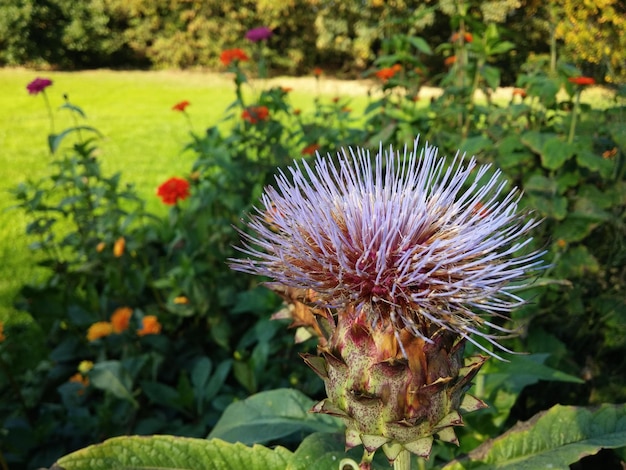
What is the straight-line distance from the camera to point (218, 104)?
28.2ft

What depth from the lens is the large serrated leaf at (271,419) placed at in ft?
3.76

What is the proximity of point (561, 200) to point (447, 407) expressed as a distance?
1.01 meters

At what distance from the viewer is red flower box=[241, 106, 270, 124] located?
2.22 meters

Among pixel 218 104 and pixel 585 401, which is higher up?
pixel 218 104

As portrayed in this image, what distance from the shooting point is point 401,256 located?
0.85 m

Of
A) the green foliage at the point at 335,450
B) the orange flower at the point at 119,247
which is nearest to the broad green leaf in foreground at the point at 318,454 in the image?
the green foliage at the point at 335,450

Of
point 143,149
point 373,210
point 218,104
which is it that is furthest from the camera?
point 218,104

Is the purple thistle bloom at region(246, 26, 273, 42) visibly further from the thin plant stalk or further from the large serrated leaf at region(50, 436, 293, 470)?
the large serrated leaf at region(50, 436, 293, 470)

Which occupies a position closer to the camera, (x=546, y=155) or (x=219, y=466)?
(x=219, y=466)

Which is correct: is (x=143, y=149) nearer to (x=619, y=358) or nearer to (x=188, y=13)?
(x=619, y=358)

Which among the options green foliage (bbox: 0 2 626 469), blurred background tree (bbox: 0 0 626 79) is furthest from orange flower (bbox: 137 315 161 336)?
blurred background tree (bbox: 0 0 626 79)

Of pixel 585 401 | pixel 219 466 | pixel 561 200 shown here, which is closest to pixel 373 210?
pixel 219 466

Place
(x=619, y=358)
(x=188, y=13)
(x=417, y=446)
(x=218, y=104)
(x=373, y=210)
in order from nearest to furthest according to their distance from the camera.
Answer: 1. (x=417, y=446)
2. (x=373, y=210)
3. (x=619, y=358)
4. (x=218, y=104)
5. (x=188, y=13)

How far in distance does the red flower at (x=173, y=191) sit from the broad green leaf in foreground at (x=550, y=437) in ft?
4.56
